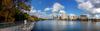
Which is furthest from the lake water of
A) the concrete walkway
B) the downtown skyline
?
the downtown skyline

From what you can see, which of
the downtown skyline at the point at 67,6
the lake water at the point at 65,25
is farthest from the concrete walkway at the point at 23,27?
the downtown skyline at the point at 67,6

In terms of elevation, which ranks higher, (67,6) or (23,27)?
(67,6)

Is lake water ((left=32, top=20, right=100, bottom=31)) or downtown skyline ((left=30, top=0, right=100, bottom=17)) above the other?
downtown skyline ((left=30, top=0, right=100, bottom=17))

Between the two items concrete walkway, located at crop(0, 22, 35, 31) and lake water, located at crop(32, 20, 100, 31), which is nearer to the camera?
concrete walkway, located at crop(0, 22, 35, 31)

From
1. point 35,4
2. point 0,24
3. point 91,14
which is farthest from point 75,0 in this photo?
point 0,24

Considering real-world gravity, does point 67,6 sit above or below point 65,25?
above

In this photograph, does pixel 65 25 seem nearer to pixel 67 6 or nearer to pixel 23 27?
pixel 67 6

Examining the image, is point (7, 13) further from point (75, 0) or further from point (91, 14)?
point (91, 14)

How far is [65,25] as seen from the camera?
4.38m

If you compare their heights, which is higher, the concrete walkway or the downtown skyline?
the downtown skyline

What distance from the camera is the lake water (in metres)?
4.30

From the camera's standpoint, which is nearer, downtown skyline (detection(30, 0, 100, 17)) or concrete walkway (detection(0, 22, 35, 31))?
concrete walkway (detection(0, 22, 35, 31))

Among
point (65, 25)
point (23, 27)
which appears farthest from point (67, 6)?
point (23, 27)

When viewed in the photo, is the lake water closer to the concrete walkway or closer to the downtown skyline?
the concrete walkway
